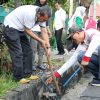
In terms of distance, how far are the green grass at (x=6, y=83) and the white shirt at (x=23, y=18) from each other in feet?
2.82

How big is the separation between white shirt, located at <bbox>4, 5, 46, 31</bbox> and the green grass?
2.82 ft

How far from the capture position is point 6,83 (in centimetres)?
598

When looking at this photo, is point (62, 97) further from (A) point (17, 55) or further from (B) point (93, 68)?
(A) point (17, 55)

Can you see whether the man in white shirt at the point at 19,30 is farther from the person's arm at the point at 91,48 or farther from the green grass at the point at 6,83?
the person's arm at the point at 91,48

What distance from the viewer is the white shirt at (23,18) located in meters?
6.23

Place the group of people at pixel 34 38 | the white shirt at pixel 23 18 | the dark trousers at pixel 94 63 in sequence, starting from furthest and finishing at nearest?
1. the dark trousers at pixel 94 63
2. the white shirt at pixel 23 18
3. the group of people at pixel 34 38

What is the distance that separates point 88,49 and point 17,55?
3.97 ft

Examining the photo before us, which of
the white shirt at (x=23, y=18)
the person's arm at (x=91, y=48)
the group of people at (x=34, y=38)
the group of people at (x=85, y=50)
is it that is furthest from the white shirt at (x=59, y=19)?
the person's arm at (x=91, y=48)

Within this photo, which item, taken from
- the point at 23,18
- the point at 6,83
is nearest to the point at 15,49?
the point at 23,18

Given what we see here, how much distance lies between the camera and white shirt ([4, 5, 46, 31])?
623 cm

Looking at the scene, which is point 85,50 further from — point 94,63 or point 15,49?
point 15,49

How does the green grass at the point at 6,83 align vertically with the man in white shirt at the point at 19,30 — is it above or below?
below

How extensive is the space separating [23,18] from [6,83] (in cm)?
114

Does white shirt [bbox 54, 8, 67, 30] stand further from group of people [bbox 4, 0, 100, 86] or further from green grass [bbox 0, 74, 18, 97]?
green grass [bbox 0, 74, 18, 97]
